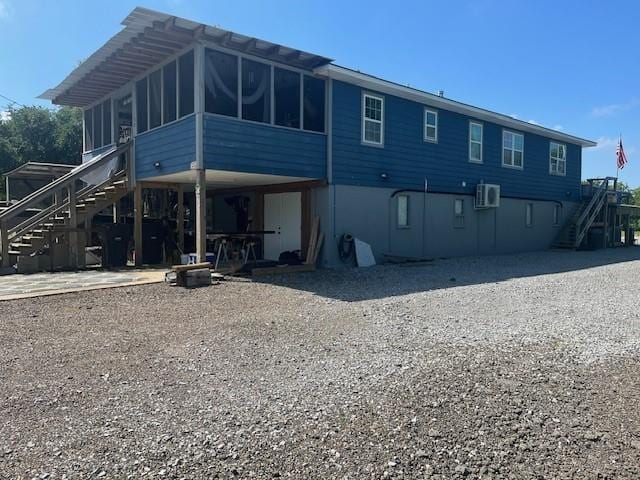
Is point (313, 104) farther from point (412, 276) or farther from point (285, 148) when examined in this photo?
point (412, 276)

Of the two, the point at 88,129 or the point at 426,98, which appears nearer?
the point at 426,98

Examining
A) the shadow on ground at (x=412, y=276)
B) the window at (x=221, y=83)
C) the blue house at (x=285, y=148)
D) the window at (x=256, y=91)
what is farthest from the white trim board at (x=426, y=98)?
the shadow on ground at (x=412, y=276)

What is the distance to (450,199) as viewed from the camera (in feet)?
48.7

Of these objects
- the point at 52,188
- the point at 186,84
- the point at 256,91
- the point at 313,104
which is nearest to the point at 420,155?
the point at 313,104

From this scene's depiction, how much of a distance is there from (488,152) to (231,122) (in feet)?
31.6

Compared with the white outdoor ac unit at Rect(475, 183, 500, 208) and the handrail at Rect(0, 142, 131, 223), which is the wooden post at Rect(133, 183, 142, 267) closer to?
the handrail at Rect(0, 142, 131, 223)

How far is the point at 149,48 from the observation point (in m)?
10.0

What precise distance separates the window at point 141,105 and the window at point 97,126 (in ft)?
10.9

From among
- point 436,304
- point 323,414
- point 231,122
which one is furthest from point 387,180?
point 323,414

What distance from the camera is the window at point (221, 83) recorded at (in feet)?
31.4

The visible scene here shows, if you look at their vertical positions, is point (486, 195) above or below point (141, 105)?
below

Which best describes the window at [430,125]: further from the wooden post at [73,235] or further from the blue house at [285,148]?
the wooden post at [73,235]

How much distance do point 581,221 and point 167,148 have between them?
634 inches

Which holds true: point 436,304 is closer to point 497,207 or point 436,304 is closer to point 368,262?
point 368,262
